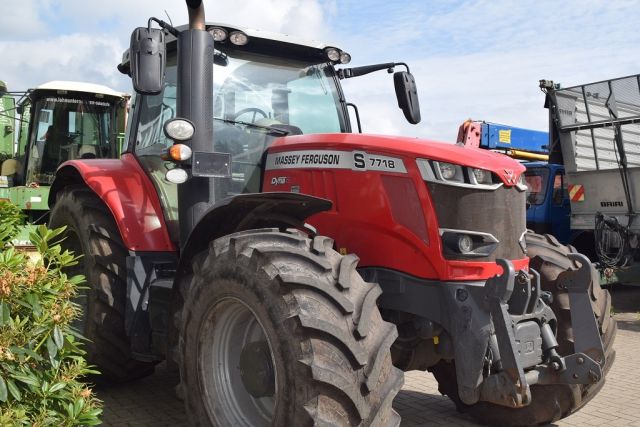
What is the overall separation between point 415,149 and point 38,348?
196cm

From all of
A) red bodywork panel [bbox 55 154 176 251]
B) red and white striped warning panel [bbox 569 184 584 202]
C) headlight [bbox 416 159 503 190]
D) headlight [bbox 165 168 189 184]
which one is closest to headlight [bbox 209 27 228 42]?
headlight [bbox 165 168 189 184]

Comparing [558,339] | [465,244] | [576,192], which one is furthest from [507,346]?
[576,192]

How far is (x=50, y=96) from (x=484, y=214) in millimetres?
9958

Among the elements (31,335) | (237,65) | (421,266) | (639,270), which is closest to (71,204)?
(237,65)

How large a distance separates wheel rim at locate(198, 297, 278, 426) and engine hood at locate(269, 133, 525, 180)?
3.34 feet

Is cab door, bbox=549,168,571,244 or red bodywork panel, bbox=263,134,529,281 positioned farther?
cab door, bbox=549,168,571,244

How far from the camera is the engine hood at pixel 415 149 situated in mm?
3285

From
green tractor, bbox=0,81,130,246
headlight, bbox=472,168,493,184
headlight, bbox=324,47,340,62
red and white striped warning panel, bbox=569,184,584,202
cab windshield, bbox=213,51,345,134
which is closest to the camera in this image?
headlight, bbox=472,168,493,184

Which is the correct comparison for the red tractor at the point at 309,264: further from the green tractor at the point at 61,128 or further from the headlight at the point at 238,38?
the green tractor at the point at 61,128

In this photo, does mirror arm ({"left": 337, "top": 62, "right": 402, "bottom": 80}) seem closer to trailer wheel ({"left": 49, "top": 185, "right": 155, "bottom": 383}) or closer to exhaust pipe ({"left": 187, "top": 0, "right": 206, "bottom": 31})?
exhaust pipe ({"left": 187, "top": 0, "right": 206, "bottom": 31})

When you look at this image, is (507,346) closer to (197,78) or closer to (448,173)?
(448,173)

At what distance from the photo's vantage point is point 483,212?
130 inches

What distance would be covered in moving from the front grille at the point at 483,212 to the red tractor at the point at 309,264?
0.03ft

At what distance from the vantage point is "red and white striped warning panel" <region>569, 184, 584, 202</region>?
9.35 m
